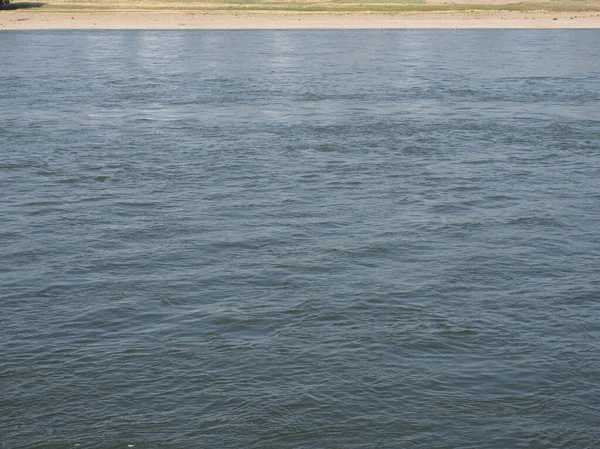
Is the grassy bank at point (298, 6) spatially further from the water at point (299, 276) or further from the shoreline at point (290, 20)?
the water at point (299, 276)

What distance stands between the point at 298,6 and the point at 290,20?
9798 mm

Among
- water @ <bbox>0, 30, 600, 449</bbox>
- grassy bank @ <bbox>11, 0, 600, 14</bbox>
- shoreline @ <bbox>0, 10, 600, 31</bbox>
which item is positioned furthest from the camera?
grassy bank @ <bbox>11, 0, 600, 14</bbox>

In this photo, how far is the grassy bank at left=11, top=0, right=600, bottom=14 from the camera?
77688 mm

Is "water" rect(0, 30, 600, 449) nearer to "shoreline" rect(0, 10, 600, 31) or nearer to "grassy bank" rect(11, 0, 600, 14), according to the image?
"shoreline" rect(0, 10, 600, 31)

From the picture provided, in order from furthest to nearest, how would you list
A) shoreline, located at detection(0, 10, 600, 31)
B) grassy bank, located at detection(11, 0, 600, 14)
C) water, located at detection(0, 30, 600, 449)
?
grassy bank, located at detection(11, 0, 600, 14), shoreline, located at detection(0, 10, 600, 31), water, located at detection(0, 30, 600, 449)

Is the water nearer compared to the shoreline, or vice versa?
the water

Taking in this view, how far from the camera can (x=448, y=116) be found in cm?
2970

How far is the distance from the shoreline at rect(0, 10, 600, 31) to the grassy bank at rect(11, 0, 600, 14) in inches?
83.9

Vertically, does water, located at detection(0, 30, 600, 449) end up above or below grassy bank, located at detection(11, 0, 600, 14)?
below

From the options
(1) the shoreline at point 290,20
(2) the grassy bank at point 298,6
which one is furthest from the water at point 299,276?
(2) the grassy bank at point 298,6

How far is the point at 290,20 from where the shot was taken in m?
72.6

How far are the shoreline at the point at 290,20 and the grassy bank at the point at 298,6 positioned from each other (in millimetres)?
2131

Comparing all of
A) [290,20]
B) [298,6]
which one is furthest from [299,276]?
[298,6]

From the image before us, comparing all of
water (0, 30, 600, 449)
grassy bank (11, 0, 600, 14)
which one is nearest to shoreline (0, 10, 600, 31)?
grassy bank (11, 0, 600, 14)
